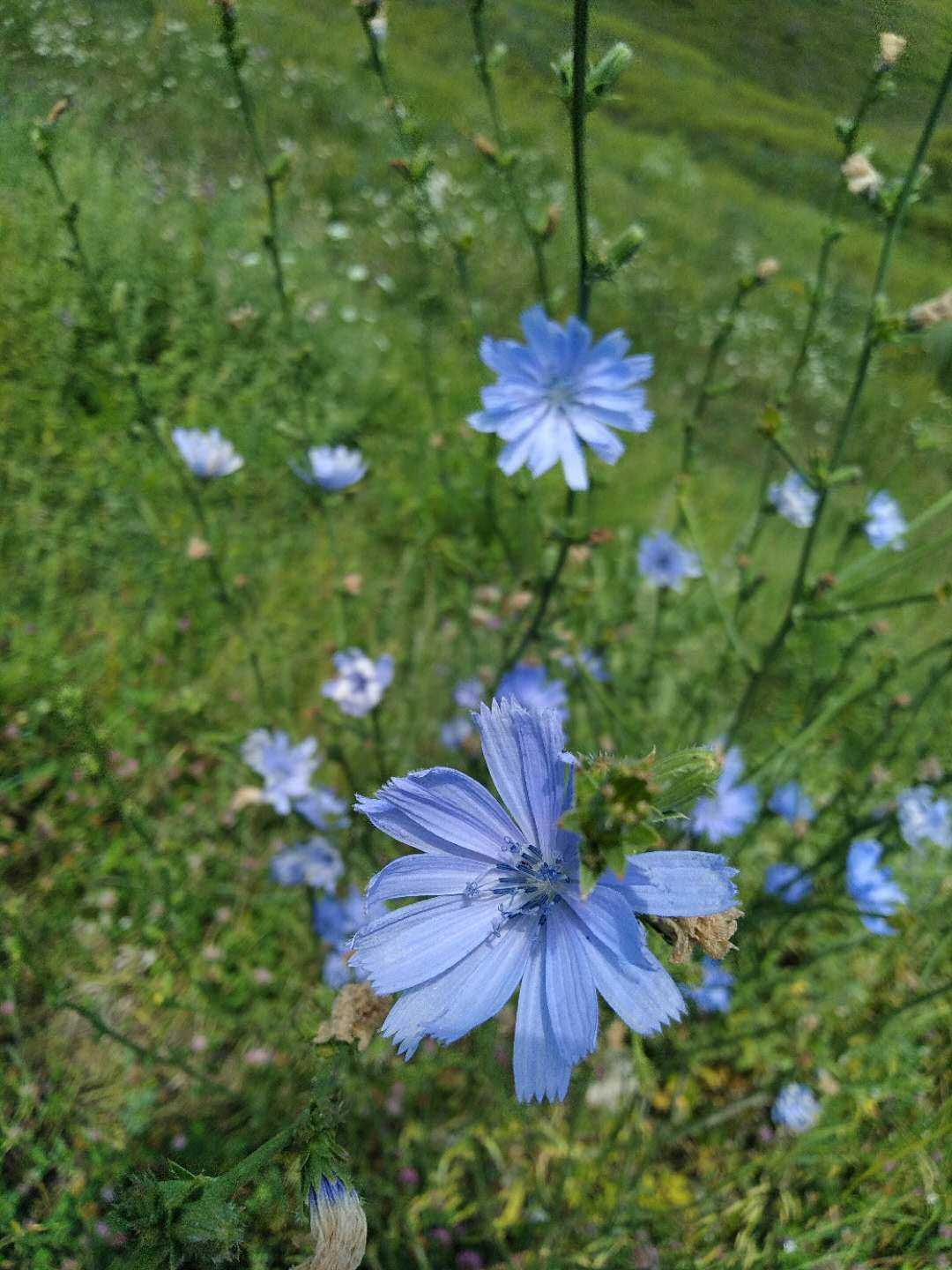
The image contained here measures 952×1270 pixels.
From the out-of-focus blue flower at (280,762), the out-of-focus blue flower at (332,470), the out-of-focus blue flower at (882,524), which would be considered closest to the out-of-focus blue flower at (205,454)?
the out-of-focus blue flower at (332,470)

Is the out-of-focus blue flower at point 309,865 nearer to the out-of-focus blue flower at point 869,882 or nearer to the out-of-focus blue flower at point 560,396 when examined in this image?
the out-of-focus blue flower at point 560,396

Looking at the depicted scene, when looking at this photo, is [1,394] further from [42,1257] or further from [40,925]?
[42,1257]

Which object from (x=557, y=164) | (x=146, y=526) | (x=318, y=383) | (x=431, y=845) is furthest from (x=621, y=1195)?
(x=557, y=164)

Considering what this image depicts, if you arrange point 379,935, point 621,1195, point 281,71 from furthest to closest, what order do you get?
point 281,71 < point 621,1195 < point 379,935

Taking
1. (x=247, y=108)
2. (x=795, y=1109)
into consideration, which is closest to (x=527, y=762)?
(x=247, y=108)

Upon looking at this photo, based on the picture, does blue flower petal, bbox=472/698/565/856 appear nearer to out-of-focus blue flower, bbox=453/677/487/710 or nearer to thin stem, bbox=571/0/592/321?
thin stem, bbox=571/0/592/321

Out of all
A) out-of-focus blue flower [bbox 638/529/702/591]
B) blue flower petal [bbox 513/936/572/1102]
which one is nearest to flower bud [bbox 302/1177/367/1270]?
blue flower petal [bbox 513/936/572/1102]

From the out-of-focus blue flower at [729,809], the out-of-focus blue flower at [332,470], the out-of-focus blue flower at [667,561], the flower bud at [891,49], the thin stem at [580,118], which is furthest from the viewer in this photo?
the out-of-focus blue flower at [667,561]
